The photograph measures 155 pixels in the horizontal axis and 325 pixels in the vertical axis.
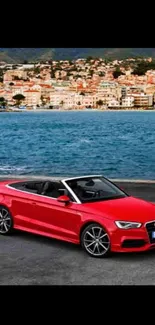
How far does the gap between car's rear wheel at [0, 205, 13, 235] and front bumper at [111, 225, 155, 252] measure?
7.16 ft

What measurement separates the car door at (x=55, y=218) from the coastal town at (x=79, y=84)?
12703 cm

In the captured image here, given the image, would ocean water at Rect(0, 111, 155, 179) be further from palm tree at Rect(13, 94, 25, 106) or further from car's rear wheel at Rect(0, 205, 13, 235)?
car's rear wheel at Rect(0, 205, 13, 235)

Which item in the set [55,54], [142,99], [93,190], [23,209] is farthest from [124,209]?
[55,54]

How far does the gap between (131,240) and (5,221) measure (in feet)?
8.23

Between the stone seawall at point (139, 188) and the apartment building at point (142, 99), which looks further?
the apartment building at point (142, 99)

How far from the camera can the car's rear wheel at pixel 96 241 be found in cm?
830

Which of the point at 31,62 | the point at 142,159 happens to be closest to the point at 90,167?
the point at 142,159

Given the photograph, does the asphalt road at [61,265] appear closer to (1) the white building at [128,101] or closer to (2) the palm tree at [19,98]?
(2) the palm tree at [19,98]

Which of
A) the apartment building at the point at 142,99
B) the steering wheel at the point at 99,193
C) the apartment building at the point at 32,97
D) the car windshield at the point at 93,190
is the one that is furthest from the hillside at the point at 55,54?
the steering wheel at the point at 99,193

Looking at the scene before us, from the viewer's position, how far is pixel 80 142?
11262 centimetres

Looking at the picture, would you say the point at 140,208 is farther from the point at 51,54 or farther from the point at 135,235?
the point at 51,54

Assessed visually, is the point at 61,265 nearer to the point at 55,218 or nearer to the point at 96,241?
the point at 96,241

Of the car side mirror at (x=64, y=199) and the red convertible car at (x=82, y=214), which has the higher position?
the car side mirror at (x=64, y=199)

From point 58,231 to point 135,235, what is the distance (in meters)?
1.32
